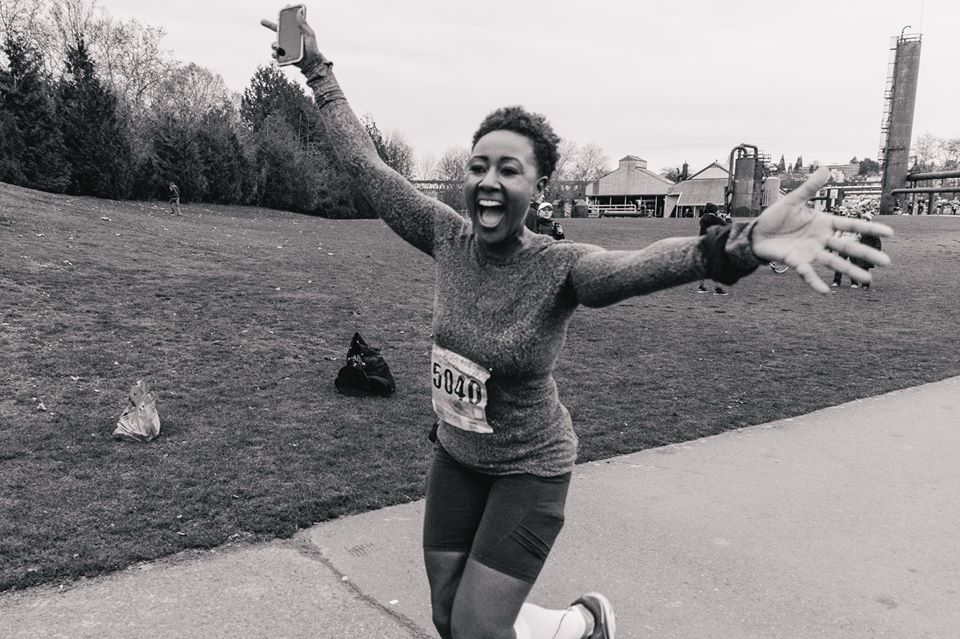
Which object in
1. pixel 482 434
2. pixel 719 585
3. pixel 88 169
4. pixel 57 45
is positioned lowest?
pixel 719 585

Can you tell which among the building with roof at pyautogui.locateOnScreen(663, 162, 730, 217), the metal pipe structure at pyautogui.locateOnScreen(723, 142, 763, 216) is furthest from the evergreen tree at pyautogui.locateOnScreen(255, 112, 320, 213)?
the building with roof at pyautogui.locateOnScreen(663, 162, 730, 217)

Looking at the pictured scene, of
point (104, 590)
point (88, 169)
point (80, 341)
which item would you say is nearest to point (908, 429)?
point (104, 590)

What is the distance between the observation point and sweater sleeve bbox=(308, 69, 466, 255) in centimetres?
266

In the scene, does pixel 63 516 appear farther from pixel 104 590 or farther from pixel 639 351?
pixel 639 351

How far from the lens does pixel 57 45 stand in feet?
127

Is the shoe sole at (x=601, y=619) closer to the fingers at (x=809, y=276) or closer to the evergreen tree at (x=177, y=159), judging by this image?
the fingers at (x=809, y=276)

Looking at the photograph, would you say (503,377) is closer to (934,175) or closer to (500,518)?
(500,518)

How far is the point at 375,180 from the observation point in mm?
2820

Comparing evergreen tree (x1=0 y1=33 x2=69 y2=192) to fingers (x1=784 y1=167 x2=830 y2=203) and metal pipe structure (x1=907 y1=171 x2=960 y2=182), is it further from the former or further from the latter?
metal pipe structure (x1=907 y1=171 x2=960 y2=182)

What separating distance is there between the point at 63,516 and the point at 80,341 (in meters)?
4.33

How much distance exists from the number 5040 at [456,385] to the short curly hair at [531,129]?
0.75 m

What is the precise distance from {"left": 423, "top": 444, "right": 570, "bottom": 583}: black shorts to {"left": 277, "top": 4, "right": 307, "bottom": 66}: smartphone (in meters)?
1.94

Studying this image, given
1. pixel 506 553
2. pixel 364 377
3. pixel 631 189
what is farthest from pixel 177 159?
pixel 631 189

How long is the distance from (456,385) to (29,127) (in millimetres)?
34196
